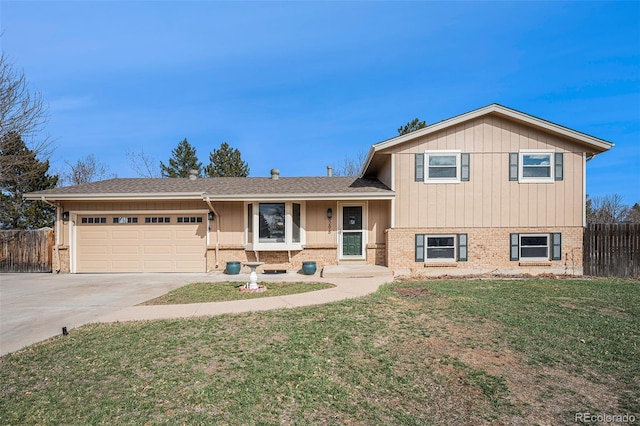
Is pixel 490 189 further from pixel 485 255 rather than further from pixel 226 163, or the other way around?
pixel 226 163

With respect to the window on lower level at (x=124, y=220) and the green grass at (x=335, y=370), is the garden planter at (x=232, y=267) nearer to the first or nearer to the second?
the window on lower level at (x=124, y=220)

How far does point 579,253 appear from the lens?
1223 cm

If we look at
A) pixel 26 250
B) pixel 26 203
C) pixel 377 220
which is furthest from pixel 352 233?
pixel 26 203

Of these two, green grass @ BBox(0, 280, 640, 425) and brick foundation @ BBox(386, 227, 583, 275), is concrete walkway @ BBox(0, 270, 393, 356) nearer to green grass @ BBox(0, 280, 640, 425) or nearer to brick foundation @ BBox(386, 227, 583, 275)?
green grass @ BBox(0, 280, 640, 425)

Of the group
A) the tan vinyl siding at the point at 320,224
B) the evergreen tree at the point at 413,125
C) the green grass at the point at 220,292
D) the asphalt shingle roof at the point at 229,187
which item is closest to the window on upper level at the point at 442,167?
the asphalt shingle roof at the point at 229,187

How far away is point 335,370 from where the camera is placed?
413cm

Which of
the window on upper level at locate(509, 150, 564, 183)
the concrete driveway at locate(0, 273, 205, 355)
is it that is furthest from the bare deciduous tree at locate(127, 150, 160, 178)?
the window on upper level at locate(509, 150, 564, 183)

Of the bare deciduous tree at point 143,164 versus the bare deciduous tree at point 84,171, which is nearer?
the bare deciduous tree at point 84,171

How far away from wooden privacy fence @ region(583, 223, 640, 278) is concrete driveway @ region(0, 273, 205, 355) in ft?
45.0

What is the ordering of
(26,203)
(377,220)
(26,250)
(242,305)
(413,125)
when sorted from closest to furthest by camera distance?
1. (242,305)
2. (377,220)
3. (26,250)
4. (26,203)
5. (413,125)

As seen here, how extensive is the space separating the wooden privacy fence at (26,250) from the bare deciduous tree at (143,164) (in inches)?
728

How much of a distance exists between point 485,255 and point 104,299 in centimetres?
1197

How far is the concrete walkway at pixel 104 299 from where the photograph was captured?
627cm

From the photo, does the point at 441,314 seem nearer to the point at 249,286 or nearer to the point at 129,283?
the point at 249,286
